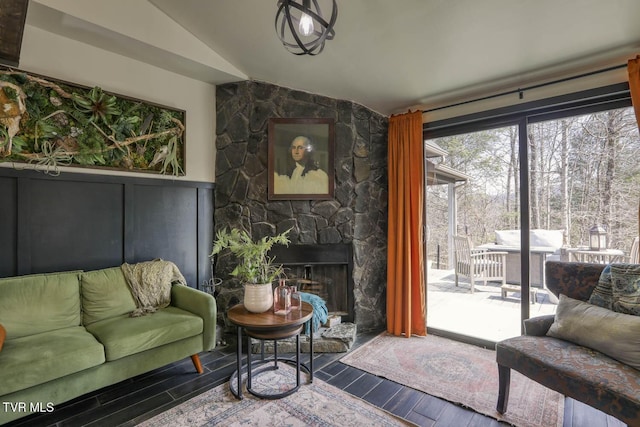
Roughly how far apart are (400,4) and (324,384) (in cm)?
279

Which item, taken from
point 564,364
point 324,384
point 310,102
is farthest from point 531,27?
point 324,384

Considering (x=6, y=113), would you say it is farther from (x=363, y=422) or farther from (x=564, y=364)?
(x=564, y=364)

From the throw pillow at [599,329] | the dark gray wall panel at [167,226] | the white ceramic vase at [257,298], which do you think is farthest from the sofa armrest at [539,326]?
the dark gray wall panel at [167,226]

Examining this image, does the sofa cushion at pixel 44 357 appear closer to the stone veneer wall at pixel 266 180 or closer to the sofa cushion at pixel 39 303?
the sofa cushion at pixel 39 303

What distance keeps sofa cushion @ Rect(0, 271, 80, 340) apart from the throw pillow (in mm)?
3441

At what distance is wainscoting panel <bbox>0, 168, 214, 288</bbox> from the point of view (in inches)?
90.0

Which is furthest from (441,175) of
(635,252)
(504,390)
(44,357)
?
(44,357)

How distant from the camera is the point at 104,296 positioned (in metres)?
2.45

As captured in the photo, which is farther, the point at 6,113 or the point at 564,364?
the point at 6,113

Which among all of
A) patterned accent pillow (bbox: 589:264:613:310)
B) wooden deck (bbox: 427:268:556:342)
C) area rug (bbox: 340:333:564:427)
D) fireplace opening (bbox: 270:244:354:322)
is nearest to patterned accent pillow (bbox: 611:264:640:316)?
patterned accent pillow (bbox: 589:264:613:310)

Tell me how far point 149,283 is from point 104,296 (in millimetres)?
325

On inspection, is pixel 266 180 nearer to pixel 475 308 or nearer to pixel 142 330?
pixel 142 330

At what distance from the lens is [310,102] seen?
131 inches

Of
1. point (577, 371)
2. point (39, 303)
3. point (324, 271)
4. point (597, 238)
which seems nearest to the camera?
point (577, 371)
